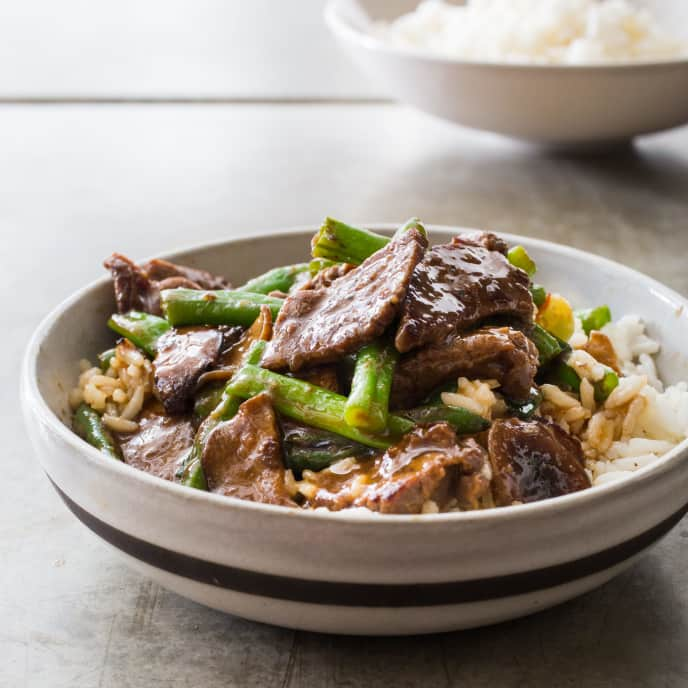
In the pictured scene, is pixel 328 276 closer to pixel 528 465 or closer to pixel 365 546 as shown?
pixel 528 465

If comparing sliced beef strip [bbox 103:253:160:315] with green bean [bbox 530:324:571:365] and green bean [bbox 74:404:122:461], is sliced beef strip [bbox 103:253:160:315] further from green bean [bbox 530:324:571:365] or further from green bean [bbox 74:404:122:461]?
green bean [bbox 530:324:571:365]

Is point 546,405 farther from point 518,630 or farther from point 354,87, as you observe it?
point 354,87

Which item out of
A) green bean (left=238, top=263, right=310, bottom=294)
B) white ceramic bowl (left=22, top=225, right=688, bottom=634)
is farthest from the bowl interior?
white ceramic bowl (left=22, top=225, right=688, bottom=634)

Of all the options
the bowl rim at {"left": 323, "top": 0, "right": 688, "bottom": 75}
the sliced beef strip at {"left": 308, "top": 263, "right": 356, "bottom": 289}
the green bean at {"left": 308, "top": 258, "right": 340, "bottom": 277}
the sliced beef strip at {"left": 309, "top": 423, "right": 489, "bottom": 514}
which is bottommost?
the bowl rim at {"left": 323, "top": 0, "right": 688, "bottom": 75}

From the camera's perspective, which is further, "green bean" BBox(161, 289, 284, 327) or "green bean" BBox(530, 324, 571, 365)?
"green bean" BBox(161, 289, 284, 327)

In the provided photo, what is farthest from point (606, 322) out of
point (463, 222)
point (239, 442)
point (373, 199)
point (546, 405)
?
point (373, 199)

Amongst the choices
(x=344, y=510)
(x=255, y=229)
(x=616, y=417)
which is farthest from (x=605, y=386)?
(x=255, y=229)

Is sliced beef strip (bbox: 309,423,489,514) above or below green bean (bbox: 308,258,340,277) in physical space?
below
